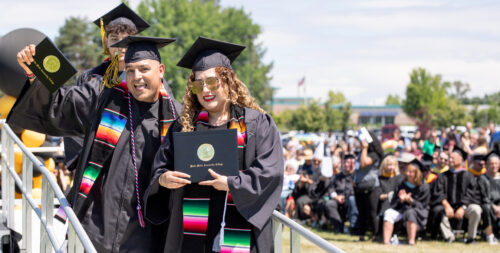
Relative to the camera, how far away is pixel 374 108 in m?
105

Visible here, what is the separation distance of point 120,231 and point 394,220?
7612mm

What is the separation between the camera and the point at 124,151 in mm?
3520

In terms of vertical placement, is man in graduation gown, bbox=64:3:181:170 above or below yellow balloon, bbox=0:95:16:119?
above

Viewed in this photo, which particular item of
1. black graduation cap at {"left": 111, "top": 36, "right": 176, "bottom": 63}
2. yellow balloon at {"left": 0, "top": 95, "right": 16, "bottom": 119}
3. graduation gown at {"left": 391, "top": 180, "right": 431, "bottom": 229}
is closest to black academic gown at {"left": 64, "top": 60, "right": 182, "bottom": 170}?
black graduation cap at {"left": 111, "top": 36, "right": 176, "bottom": 63}

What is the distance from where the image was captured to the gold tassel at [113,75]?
3705 mm

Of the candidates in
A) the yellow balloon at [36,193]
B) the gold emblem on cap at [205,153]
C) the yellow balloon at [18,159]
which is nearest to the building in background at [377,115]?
the yellow balloon at [18,159]

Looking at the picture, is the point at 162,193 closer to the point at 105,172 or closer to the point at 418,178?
the point at 105,172

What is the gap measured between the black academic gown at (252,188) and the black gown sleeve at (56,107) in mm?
832

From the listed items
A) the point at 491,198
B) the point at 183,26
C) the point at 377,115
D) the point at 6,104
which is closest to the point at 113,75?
the point at 6,104

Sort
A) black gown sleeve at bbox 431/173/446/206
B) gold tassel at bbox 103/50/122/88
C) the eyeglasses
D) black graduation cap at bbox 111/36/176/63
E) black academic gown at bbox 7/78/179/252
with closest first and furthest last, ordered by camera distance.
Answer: the eyeglasses, black academic gown at bbox 7/78/179/252, black graduation cap at bbox 111/36/176/63, gold tassel at bbox 103/50/122/88, black gown sleeve at bbox 431/173/446/206

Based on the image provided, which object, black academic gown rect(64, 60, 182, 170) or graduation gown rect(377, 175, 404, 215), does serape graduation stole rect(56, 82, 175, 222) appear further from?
graduation gown rect(377, 175, 404, 215)

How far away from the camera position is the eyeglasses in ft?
10.7

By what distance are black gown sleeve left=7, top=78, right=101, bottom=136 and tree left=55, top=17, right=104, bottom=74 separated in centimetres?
6524

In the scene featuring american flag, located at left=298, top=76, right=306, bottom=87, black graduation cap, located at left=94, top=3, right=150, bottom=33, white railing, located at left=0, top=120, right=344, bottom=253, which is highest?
american flag, located at left=298, top=76, right=306, bottom=87
